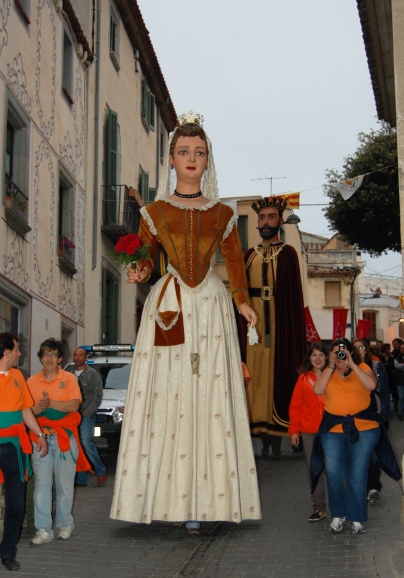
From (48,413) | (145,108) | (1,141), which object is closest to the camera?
(48,413)

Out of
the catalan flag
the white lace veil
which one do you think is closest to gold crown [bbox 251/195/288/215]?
the white lace veil

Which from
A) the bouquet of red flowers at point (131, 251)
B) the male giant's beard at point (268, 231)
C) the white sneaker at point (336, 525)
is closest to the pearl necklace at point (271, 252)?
the male giant's beard at point (268, 231)

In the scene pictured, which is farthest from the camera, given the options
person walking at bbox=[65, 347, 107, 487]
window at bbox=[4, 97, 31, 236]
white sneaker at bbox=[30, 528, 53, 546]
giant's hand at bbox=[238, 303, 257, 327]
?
window at bbox=[4, 97, 31, 236]

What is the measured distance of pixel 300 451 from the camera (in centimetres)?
1248

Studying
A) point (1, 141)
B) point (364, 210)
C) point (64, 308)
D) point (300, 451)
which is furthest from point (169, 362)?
point (364, 210)

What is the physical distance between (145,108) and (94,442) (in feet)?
54.9

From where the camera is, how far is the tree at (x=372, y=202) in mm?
30047

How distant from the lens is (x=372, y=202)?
98.3 feet

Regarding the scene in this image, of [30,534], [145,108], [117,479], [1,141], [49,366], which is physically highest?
[145,108]

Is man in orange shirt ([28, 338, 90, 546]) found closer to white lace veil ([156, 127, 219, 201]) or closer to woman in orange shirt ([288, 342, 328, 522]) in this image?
white lace veil ([156, 127, 219, 201])

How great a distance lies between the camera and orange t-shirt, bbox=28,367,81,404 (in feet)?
26.0

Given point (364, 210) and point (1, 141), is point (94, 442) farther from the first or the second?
point (364, 210)

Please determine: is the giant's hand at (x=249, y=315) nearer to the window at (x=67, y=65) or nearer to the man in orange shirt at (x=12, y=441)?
the man in orange shirt at (x=12, y=441)

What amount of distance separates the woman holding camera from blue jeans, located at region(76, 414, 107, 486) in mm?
→ 4342
